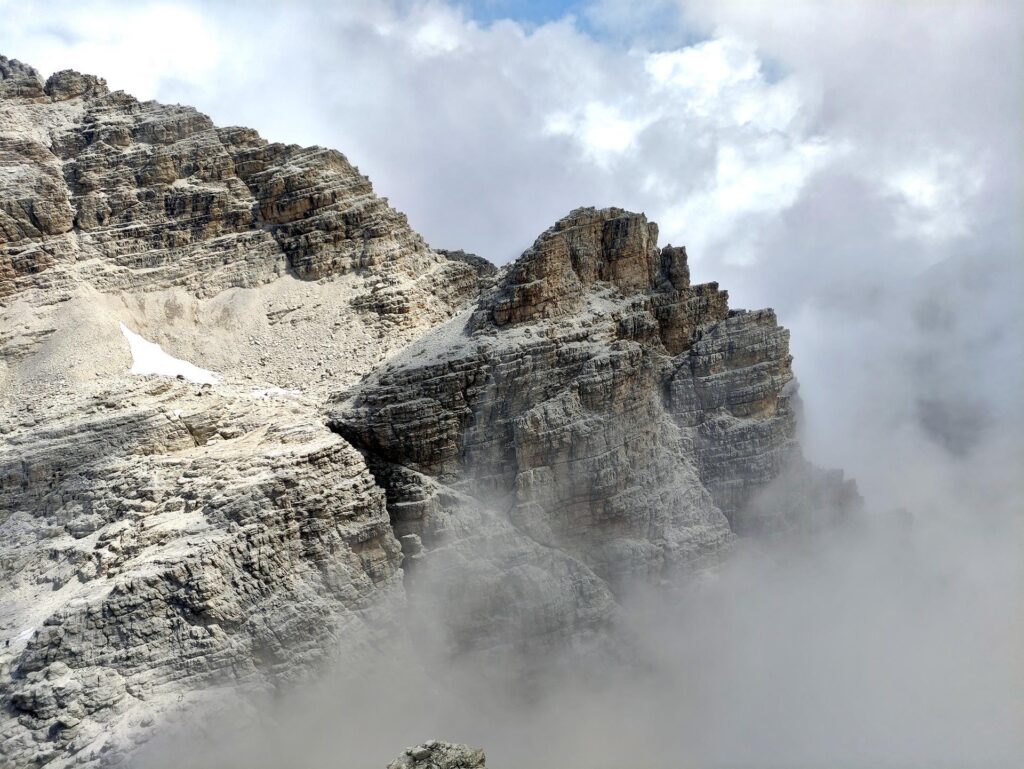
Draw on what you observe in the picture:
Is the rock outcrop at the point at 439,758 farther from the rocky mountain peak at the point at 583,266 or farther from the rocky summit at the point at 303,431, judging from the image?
the rocky mountain peak at the point at 583,266

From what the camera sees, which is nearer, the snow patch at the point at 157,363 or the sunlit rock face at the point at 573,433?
the sunlit rock face at the point at 573,433

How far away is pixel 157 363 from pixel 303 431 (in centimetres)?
1288

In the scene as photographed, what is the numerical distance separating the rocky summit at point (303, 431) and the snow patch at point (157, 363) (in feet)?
0.74

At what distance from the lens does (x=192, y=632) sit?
33.5 metres

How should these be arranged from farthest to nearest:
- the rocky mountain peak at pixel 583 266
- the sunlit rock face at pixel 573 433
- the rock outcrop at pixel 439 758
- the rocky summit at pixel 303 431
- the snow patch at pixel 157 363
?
the snow patch at pixel 157 363, the rocky mountain peak at pixel 583 266, the sunlit rock face at pixel 573 433, the rocky summit at pixel 303 431, the rock outcrop at pixel 439 758

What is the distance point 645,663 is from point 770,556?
8058 mm

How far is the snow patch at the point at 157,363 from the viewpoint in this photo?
4759 centimetres

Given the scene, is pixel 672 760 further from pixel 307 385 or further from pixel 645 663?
pixel 307 385

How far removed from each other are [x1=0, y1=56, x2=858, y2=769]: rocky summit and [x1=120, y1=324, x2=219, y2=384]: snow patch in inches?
8.9

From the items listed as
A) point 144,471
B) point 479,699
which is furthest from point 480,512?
point 144,471

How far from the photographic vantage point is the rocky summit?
33.8 metres

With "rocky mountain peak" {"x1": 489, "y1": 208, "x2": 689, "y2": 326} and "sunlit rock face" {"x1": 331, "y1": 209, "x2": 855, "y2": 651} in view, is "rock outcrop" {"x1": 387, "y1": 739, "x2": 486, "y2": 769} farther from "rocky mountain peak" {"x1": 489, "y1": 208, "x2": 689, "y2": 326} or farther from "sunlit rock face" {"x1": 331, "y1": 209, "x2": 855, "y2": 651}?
"rocky mountain peak" {"x1": 489, "y1": 208, "x2": 689, "y2": 326}

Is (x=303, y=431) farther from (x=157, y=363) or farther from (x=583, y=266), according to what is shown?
(x=583, y=266)

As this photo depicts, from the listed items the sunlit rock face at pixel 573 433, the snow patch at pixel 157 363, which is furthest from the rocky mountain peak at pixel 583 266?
the snow patch at pixel 157 363
